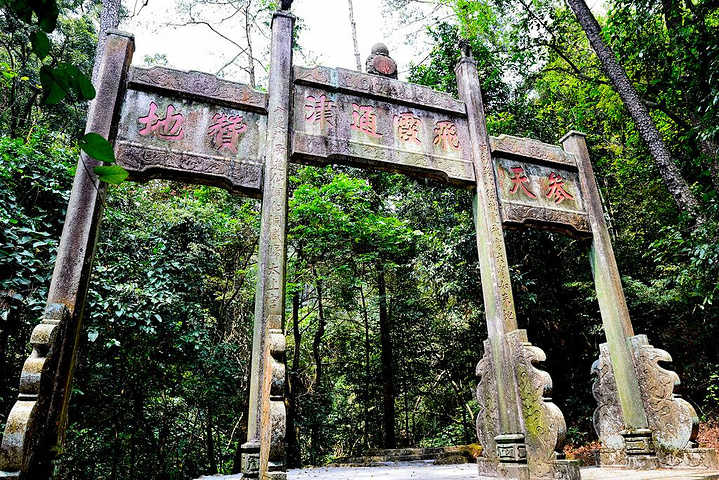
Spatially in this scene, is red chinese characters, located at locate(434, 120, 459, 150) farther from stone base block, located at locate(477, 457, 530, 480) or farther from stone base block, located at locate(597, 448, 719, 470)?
stone base block, located at locate(597, 448, 719, 470)

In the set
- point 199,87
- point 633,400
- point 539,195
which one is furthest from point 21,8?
point 633,400

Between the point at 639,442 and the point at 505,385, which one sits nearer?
the point at 505,385

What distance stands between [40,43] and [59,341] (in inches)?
118

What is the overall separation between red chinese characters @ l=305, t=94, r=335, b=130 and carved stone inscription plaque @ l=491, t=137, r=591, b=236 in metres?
1.93

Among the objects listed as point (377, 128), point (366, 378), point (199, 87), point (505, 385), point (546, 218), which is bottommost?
point (505, 385)

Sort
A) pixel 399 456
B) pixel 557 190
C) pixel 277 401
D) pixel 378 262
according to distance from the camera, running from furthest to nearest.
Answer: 1. pixel 378 262
2. pixel 399 456
3. pixel 557 190
4. pixel 277 401

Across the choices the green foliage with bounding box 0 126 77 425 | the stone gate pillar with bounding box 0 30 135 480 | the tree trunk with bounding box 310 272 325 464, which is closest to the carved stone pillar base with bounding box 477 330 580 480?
the stone gate pillar with bounding box 0 30 135 480

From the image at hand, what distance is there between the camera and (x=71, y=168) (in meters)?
5.72

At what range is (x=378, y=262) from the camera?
11102 mm

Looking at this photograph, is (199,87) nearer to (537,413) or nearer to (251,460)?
(251,460)

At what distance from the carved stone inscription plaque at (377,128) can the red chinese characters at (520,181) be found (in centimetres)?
60

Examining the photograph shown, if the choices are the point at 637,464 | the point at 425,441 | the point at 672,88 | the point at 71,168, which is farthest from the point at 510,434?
the point at 425,441

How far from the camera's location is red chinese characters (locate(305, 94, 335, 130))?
15.0 ft

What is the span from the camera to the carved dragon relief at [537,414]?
3.67 metres
